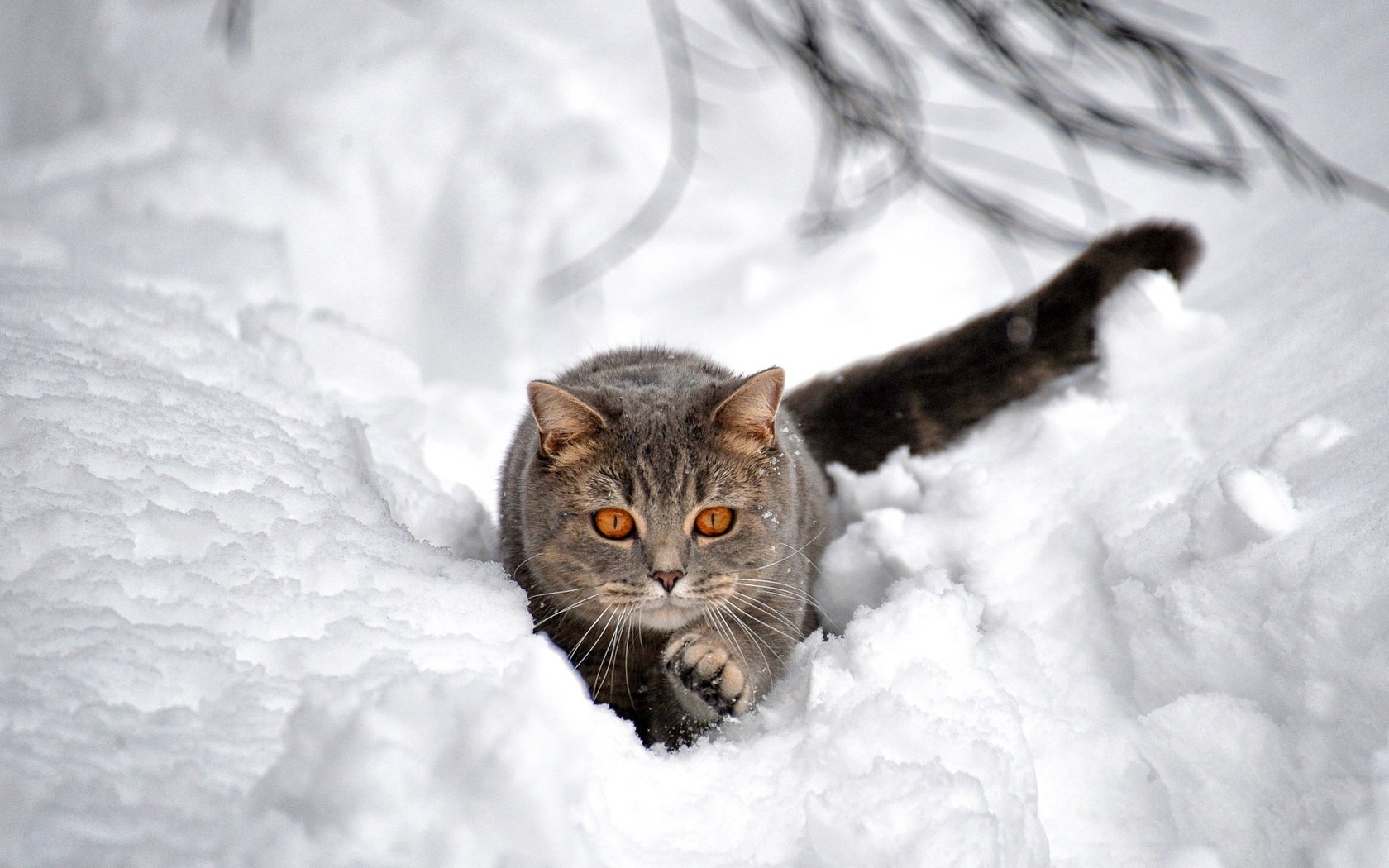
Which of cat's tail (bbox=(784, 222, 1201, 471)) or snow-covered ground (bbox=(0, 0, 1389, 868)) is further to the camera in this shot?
cat's tail (bbox=(784, 222, 1201, 471))

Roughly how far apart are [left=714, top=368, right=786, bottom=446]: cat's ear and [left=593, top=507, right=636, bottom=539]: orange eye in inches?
11.7

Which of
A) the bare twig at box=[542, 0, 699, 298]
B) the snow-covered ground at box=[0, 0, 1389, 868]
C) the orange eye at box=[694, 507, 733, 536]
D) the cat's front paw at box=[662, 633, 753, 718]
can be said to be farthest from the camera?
the bare twig at box=[542, 0, 699, 298]

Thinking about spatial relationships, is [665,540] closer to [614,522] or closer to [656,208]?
[614,522]

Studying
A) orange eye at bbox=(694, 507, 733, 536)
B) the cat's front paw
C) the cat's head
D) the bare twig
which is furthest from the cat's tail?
the cat's front paw

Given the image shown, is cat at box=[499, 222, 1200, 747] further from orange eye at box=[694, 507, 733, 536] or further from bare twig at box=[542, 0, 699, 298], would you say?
bare twig at box=[542, 0, 699, 298]

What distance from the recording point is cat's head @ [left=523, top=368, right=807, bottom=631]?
207 centimetres

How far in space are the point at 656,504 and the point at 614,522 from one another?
4.0 inches

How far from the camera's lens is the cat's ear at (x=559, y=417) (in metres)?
2.07

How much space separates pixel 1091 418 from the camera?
8.52 feet

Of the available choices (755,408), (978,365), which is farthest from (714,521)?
(978,365)

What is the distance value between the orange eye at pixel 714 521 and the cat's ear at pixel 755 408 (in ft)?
0.59

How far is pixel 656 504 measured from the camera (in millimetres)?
2104

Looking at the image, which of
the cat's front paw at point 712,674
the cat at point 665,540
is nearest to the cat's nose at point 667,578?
the cat at point 665,540

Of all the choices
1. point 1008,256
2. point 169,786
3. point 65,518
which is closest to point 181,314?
point 65,518
